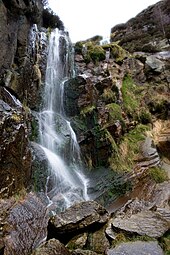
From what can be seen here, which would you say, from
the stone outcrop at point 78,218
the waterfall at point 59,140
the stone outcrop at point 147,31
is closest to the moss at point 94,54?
the waterfall at point 59,140

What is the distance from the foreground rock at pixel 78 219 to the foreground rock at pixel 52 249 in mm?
523

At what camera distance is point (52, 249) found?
13.9 ft

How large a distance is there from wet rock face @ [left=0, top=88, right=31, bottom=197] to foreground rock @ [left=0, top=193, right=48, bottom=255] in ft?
1.72

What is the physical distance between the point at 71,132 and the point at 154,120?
18.1 ft

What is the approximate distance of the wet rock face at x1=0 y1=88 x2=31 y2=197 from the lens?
19.8 ft

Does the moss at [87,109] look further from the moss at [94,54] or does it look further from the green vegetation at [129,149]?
the moss at [94,54]

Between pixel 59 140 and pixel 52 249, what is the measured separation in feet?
19.9

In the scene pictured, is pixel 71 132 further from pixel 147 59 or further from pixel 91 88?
pixel 147 59

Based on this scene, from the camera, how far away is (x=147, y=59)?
19125 mm

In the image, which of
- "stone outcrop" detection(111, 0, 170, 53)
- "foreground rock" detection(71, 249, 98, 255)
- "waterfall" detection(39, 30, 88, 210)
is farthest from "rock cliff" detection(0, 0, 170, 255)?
"stone outcrop" detection(111, 0, 170, 53)

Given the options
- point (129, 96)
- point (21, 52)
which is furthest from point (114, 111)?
point (21, 52)

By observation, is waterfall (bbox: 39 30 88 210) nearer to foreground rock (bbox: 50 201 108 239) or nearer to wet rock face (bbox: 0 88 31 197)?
wet rock face (bbox: 0 88 31 197)

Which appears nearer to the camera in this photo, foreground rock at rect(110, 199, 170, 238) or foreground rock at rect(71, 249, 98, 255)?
foreground rock at rect(71, 249, 98, 255)

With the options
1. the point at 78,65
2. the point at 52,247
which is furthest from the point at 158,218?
the point at 78,65
